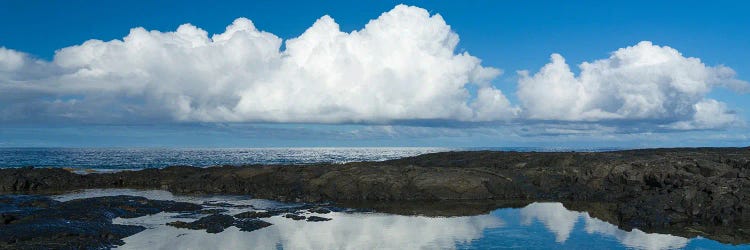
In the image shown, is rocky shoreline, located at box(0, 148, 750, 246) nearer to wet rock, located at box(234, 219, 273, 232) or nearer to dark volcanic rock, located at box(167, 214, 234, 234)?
wet rock, located at box(234, 219, 273, 232)

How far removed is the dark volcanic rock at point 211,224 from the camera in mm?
29850

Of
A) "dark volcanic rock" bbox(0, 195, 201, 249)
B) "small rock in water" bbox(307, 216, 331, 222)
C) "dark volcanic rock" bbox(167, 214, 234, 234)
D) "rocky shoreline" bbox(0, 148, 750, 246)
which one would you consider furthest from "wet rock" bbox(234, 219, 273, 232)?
"rocky shoreline" bbox(0, 148, 750, 246)

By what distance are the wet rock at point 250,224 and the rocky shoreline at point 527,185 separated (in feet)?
39.8

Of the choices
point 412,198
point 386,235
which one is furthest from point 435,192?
point 386,235

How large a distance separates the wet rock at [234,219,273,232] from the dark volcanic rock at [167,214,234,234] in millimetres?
523

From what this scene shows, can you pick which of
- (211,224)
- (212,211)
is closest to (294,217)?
(211,224)

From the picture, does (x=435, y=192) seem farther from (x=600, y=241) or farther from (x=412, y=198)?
(x=600, y=241)

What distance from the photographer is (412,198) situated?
45125mm

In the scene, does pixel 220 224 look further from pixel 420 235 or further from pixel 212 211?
pixel 420 235

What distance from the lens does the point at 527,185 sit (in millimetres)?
48594

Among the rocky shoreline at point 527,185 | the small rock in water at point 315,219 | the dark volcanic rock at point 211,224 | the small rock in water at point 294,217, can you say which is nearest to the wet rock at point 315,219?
the small rock in water at point 315,219

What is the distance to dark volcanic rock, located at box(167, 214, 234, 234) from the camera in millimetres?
29850

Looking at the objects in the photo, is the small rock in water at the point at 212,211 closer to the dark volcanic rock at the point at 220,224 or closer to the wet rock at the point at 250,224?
the dark volcanic rock at the point at 220,224

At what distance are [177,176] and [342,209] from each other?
3013cm
